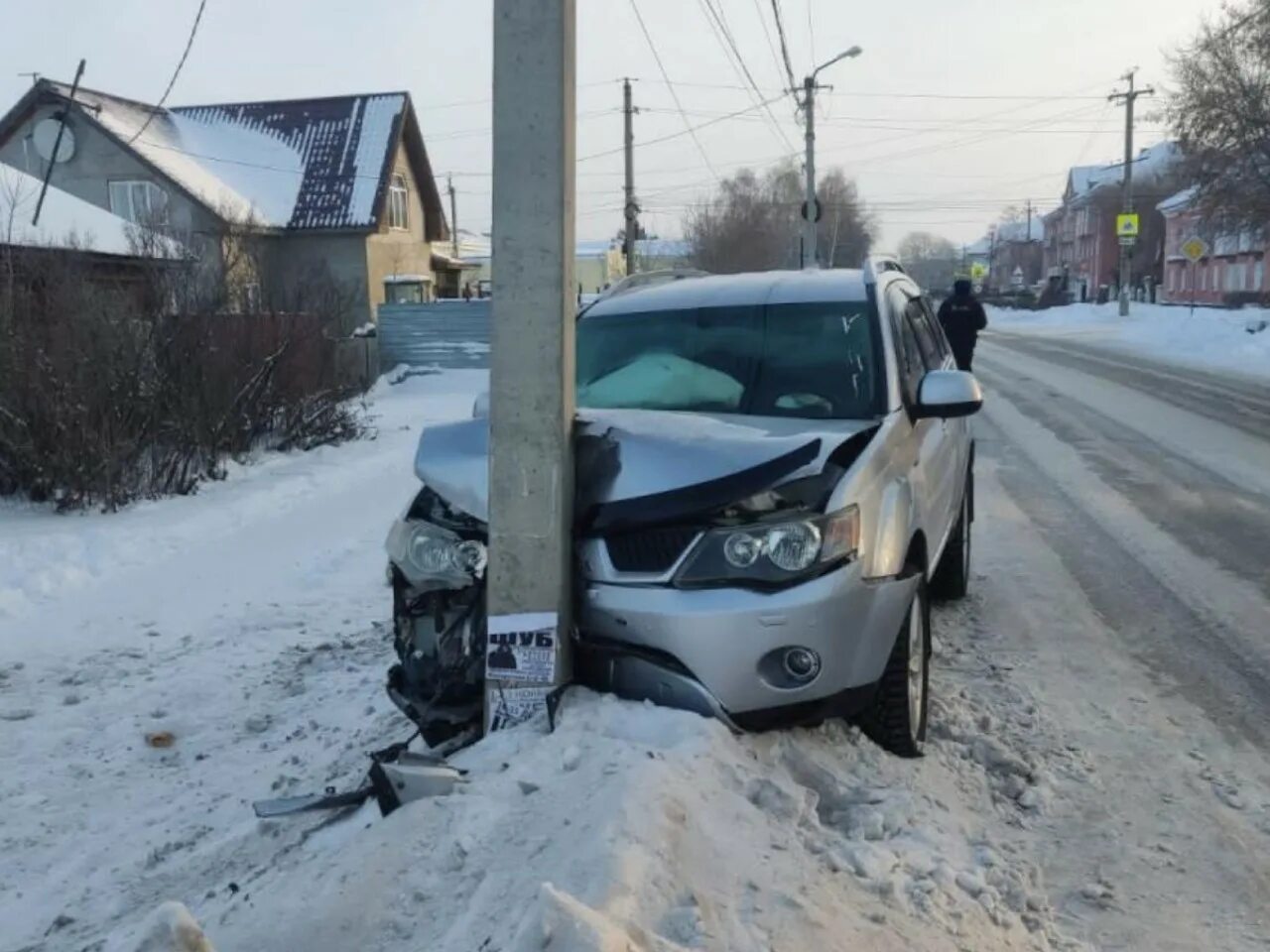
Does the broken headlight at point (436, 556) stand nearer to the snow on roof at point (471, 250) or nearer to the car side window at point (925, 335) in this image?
the car side window at point (925, 335)

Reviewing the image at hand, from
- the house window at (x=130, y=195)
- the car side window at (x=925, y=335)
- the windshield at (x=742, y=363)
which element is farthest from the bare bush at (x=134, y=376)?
the house window at (x=130, y=195)

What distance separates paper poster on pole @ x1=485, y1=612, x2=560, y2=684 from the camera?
141 inches

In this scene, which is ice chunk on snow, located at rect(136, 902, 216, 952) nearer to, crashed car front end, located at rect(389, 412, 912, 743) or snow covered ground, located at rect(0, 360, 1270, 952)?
snow covered ground, located at rect(0, 360, 1270, 952)

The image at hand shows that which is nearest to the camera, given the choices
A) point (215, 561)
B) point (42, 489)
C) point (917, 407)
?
point (917, 407)

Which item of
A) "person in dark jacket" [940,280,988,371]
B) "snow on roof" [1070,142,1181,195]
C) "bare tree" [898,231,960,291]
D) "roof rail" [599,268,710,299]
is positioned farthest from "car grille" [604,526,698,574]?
"bare tree" [898,231,960,291]

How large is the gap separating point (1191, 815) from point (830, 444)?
5.49 ft

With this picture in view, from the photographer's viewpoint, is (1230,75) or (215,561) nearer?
(215,561)

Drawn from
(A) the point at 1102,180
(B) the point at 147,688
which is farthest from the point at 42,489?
(A) the point at 1102,180

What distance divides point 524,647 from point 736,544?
2.42 ft

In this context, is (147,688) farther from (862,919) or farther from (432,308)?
(432,308)

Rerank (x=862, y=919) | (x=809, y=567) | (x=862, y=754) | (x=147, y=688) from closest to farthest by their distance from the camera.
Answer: (x=862, y=919) < (x=809, y=567) < (x=862, y=754) < (x=147, y=688)

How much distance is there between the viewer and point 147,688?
210 inches

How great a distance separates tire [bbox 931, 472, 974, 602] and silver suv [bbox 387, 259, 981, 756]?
55.4 inches

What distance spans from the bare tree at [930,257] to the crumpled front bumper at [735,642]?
12225cm
